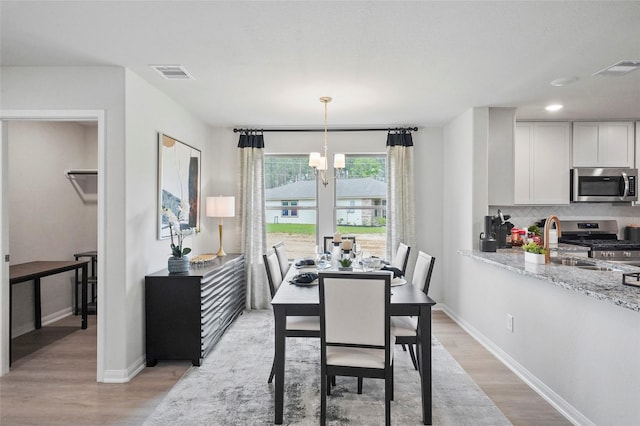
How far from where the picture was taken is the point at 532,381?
3.02m

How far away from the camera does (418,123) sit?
5258mm

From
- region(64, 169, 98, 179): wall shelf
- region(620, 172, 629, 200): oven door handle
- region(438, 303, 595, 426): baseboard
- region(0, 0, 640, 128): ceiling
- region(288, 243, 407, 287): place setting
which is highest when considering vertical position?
region(0, 0, 640, 128): ceiling

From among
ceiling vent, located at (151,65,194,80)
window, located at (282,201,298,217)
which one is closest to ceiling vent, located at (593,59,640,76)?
ceiling vent, located at (151,65,194,80)

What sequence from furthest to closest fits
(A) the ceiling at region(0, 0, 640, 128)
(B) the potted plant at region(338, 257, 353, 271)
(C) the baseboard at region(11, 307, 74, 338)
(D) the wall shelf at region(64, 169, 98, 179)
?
1. (D) the wall shelf at region(64, 169, 98, 179)
2. (C) the baseboard at region(11, 307, 74, 338)
3. (B) the potted plant at region(338, 257, 353, 271)
4. (A) the ceiling at region(0, 0, 640, 128)

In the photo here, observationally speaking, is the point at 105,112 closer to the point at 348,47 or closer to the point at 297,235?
the point at 348,47

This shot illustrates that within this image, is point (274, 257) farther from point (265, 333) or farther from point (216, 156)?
point (216, 156)

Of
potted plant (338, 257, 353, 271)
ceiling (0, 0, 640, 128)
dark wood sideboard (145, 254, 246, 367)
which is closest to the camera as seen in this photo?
ceiling (0, 0, 640, 128)

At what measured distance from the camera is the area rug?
8.32ft

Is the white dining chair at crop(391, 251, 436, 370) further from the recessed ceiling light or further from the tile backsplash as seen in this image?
the tile backsplash

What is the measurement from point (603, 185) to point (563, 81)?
2.29 metres

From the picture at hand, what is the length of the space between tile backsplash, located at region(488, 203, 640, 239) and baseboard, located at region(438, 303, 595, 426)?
5.81 feet

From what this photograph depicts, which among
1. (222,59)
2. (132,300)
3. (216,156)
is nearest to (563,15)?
(222,59)

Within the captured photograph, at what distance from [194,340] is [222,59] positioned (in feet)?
8.03

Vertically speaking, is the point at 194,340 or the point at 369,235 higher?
the point at 369,235
